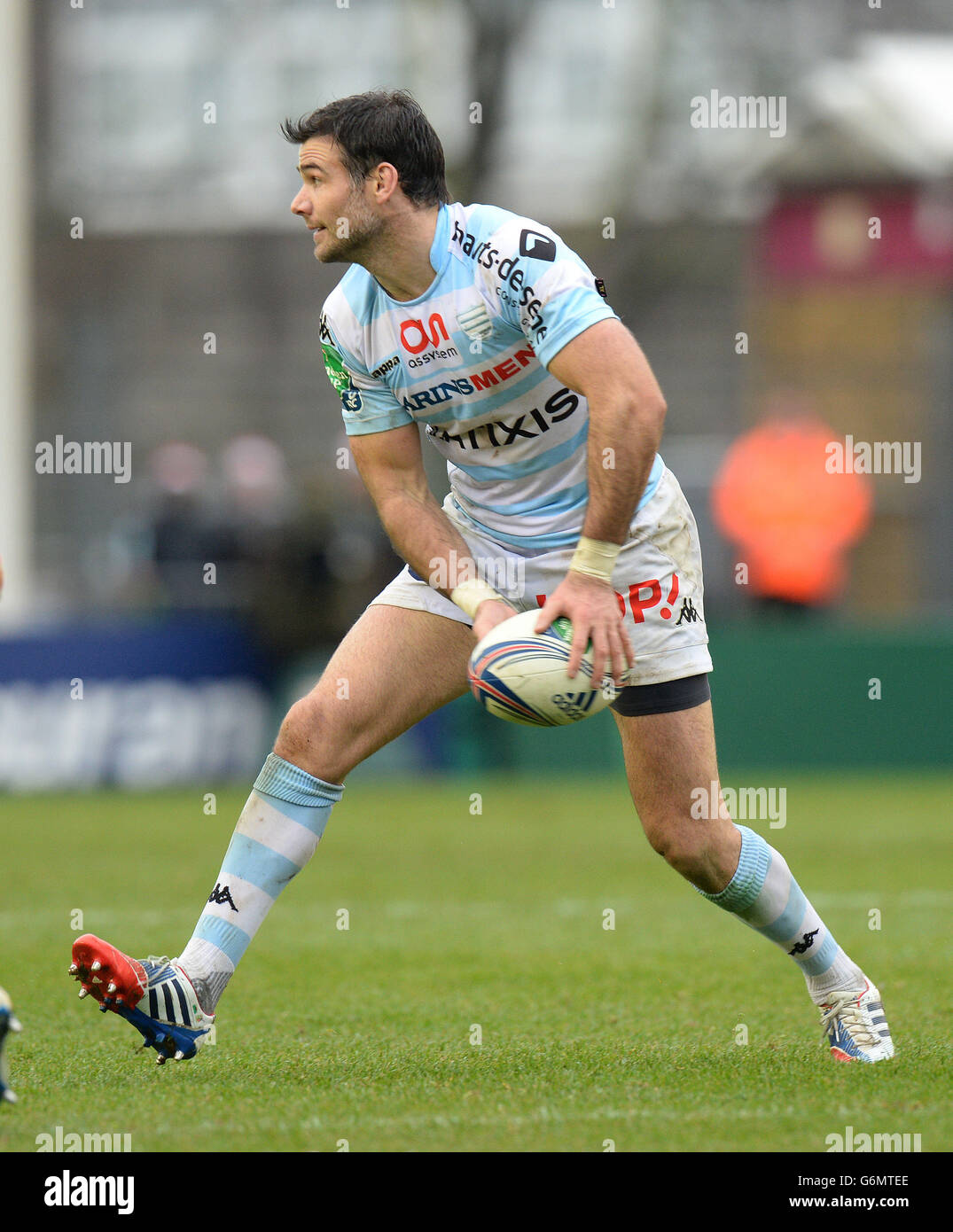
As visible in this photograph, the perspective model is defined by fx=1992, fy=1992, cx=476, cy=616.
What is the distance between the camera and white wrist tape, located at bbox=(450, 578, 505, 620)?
5.48m

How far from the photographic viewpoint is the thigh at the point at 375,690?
562cm

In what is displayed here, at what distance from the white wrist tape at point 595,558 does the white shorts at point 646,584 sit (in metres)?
0.30

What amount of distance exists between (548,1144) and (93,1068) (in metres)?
1.62

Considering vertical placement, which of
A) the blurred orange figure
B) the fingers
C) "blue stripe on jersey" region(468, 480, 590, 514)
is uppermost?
the blurred orange figure

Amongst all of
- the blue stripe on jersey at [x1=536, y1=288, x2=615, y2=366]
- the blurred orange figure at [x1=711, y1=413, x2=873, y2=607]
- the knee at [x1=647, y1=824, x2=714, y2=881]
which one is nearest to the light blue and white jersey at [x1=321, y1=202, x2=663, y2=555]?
the blue stripe on jersey at [x1=536, y1=288, x2=615, y2=366]

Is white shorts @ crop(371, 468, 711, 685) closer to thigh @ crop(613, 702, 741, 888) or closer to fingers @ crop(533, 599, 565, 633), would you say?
thigh @ crop(613, 702, 741, 888)

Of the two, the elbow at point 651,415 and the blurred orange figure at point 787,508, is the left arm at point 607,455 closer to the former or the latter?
the elbow at point 651,415

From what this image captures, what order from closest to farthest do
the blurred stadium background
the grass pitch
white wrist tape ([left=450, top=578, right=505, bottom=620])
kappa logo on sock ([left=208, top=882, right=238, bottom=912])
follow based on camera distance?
the grass pitch < white wrist tape ([left=450, top=578, right=505, bottom=620]) < kappa logo on sock ([left=208, top=882, right=238, bottom=912]) < the blurred stadium background

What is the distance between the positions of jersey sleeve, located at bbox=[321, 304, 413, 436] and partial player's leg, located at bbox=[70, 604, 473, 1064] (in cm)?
55

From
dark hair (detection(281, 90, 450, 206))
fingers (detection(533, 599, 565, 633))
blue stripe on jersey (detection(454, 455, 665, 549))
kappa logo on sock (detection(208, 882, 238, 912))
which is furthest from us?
blue stripe on jersey (detection(454, 455, 665, 549))

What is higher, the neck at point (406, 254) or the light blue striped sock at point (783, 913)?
the neck at point (406, 254)

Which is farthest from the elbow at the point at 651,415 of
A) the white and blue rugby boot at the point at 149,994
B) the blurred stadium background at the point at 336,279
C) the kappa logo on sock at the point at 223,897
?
the blurred stadium background at the point at 336,279

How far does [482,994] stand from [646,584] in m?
2.06

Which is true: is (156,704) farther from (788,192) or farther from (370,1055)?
(788,192)
